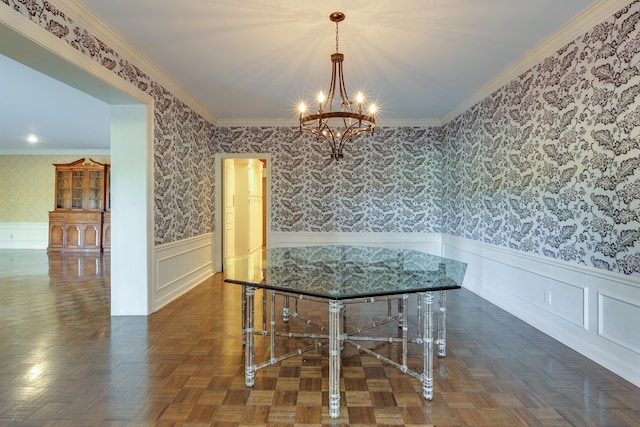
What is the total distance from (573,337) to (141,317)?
397cm

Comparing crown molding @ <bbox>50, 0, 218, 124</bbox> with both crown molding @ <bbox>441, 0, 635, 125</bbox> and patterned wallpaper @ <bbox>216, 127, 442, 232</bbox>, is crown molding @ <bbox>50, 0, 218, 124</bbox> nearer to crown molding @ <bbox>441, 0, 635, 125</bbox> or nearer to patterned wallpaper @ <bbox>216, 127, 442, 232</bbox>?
patterned wallpaper @ <bbox>216, 127, 442, 232</bbox>

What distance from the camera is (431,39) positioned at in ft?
9.62

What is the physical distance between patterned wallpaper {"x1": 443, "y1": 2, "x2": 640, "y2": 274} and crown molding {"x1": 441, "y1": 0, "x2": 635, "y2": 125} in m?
0.06

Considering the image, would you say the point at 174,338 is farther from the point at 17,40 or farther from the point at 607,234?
the point at 607,234

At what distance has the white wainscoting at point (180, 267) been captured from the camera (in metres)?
3.82

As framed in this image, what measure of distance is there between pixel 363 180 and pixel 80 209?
6748 mm

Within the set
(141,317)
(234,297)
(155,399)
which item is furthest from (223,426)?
(234,297)

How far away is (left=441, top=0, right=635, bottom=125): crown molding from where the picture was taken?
2428 mm

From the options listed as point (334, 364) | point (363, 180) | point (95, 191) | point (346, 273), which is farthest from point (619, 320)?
point (95, 191)

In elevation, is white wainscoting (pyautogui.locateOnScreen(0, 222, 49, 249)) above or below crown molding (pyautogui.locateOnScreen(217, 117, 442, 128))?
below

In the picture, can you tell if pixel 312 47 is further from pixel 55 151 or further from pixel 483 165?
pixel 55 151

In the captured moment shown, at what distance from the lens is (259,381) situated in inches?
89.1

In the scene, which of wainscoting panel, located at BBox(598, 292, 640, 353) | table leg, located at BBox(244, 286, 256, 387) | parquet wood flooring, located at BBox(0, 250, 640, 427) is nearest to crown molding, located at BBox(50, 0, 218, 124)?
table leg, located at BBox(244, 286, 256, 387)

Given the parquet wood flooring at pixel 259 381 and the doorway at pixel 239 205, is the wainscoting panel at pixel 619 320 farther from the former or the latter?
the doorway at pixel 239 205
